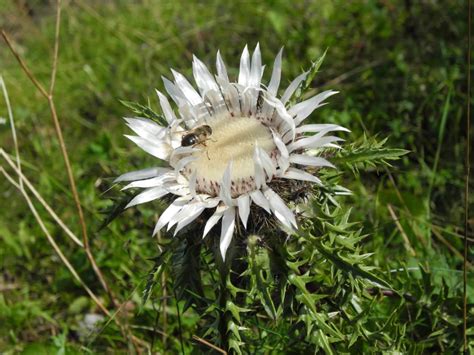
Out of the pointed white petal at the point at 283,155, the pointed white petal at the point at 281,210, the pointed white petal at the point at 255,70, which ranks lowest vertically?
the pointed white petal at the point at 281,210

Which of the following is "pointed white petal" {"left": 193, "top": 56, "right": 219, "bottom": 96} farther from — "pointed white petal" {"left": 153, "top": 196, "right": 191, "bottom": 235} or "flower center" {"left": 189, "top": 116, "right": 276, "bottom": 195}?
"pointed white petal" {"left": 153, "top": 196, "right": 191, "bottom": 235}

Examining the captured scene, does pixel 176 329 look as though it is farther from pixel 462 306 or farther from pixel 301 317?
pixel 462 306

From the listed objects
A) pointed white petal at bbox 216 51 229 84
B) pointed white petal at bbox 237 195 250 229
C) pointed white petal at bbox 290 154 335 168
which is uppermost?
pointed white petal at bbox 216 51 229 84

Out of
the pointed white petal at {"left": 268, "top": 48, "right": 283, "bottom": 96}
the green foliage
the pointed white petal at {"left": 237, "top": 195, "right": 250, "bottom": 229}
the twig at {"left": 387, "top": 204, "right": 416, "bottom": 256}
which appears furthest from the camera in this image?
the twig at {"left": 387, "top": 204, "right": 416, "bottom": 256}

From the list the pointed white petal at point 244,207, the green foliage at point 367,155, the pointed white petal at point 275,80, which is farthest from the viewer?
the pointed white petal at point 275,80

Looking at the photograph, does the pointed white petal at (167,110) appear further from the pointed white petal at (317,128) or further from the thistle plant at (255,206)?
the pointed white petal at (317,128)

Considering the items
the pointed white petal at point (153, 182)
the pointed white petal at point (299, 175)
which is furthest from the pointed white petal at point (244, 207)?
the pointed white petal at point (153, 182)

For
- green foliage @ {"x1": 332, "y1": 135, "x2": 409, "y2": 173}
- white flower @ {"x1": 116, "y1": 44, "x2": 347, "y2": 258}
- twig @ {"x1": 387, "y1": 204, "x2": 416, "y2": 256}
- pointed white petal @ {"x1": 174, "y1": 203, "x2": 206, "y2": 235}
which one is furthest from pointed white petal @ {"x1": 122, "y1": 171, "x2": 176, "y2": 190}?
twig @ {"x1": 387, "y1": 204, "x2": 416, "y2": 256}
